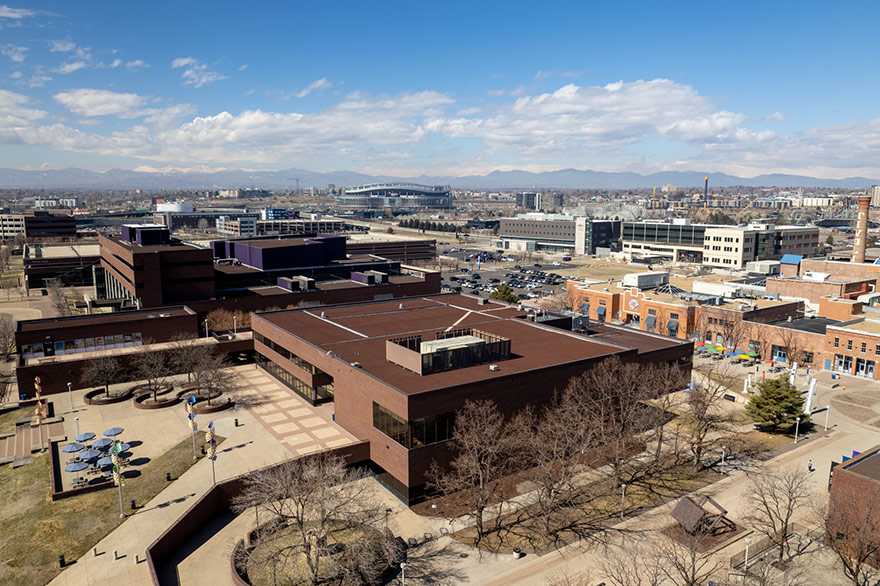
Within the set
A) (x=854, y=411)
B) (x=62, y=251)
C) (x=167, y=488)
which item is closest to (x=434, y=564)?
(x=167, y=488)

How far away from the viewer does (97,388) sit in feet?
204

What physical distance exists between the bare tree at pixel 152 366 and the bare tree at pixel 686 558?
158ft

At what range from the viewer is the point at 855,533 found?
99.6 ft

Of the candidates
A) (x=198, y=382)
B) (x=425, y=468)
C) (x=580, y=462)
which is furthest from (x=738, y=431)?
(x=198, y=382)

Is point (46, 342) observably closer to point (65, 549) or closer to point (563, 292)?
point (65, 549)

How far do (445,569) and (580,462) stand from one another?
57.3 feet

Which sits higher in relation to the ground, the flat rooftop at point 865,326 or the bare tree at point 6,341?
the flat rooftop at point 865,326

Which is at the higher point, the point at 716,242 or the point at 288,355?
the point at 716,242

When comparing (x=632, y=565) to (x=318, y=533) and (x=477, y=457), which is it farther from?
(x=318, y=533)

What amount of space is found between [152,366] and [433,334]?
3088cm

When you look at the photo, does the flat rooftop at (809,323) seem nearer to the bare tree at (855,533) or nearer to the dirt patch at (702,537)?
the bare tree at (855,533)

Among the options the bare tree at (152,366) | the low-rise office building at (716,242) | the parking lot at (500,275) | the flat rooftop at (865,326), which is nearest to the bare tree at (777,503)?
the flat rooftop at (865,326)

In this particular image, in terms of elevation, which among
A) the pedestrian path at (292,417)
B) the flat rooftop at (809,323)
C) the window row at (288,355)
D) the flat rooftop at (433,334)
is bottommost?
the pedestrian path at (292,417)

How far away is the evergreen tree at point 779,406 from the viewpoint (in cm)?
5038
